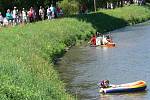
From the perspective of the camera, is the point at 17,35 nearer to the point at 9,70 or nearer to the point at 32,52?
the point at 32,52

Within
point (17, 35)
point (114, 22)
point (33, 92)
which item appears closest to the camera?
point (33, 92)

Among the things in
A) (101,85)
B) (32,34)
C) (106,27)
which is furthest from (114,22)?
(101,85)

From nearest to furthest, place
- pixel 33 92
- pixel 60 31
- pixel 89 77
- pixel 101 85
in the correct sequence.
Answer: pixel 33 92 → pixel 101 85 → pixel 89 77 → pixel 60 31

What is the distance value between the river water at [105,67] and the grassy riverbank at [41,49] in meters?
1.25

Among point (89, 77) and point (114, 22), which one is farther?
point (114, 22)

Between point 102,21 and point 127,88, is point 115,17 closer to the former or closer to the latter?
point 102,21

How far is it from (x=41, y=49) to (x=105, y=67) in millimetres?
4967

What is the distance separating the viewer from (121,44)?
5397cm

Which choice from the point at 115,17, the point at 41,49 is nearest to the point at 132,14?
the point at 115,17

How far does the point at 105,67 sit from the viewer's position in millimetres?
39281

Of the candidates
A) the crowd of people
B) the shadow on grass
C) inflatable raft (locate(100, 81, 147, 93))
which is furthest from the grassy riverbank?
the crowd of people

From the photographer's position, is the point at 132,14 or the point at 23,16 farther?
the point at 132,14

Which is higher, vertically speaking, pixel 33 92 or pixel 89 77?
pixel 33 92

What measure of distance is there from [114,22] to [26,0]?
13001mm
